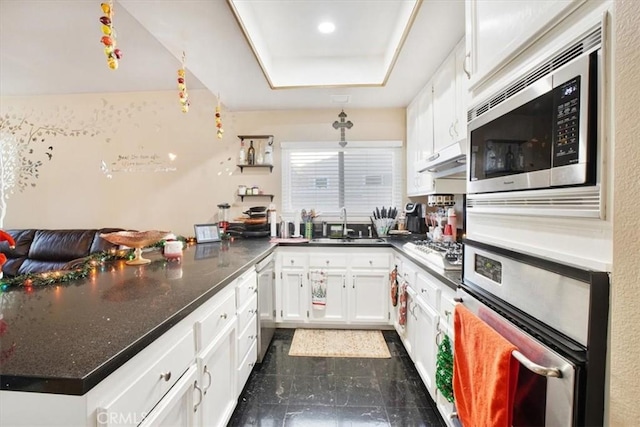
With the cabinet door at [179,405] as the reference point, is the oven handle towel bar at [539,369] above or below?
above

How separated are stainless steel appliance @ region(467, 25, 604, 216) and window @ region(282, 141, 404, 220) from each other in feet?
7.52

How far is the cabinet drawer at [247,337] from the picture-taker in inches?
65.9

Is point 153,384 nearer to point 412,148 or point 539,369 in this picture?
point 539,369

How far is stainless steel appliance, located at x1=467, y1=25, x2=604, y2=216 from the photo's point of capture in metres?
0.61

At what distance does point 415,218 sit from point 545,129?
2470 millimetres

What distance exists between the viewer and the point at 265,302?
2.24m

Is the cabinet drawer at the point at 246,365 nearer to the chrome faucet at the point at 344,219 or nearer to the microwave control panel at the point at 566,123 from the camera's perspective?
the chrome faucet at the point at 344,219

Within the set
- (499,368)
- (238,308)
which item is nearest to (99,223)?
(238,308)

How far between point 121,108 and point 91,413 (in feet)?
12.2

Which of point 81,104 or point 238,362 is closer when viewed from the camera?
point 238,362

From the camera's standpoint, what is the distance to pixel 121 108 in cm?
336

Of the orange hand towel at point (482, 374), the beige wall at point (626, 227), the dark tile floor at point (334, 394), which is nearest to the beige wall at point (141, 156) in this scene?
the dark tile floor at point (334, 394)

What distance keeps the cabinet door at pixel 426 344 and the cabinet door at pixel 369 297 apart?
Result: 0.72m

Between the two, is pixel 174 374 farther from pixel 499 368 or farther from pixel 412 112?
pixel 412 112
